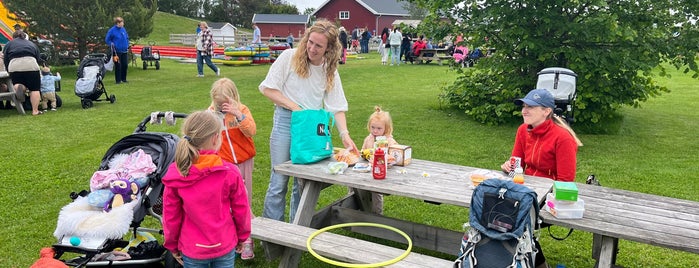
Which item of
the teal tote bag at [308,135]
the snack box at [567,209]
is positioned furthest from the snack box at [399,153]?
the snack box at [567,209]

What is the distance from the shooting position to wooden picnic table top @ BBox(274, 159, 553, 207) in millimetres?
3385

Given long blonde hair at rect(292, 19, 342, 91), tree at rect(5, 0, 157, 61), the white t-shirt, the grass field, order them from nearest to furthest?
long blonde hair at rect(292, 19, 342, 91), the white t-shirt, the grass field, tree at rect(5, 0, 157, 61)

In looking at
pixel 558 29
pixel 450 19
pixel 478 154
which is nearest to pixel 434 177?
pixel 478 154

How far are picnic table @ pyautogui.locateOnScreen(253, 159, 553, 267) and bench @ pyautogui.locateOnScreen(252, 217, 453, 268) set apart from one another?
2 centimetres

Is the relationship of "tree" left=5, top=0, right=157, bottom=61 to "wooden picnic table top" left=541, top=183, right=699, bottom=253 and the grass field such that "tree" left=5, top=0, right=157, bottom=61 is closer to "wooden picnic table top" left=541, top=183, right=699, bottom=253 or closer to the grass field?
the grass field

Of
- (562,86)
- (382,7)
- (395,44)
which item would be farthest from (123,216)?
(382,7)

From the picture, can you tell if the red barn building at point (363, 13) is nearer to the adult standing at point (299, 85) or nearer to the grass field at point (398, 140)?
the grass field at point (398, 140)

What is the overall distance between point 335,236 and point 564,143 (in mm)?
1825

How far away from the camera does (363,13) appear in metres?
49.4

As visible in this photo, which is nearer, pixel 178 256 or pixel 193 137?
pixel 193 137

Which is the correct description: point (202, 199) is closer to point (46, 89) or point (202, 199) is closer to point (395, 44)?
point (46, 89)

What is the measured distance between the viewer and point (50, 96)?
34.0 feet

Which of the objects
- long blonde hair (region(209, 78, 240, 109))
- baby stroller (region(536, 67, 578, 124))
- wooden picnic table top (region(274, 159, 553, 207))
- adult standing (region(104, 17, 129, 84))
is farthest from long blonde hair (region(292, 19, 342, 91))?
adult standing (region(104, 17, 129, 84))

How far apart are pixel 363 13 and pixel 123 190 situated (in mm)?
47436
